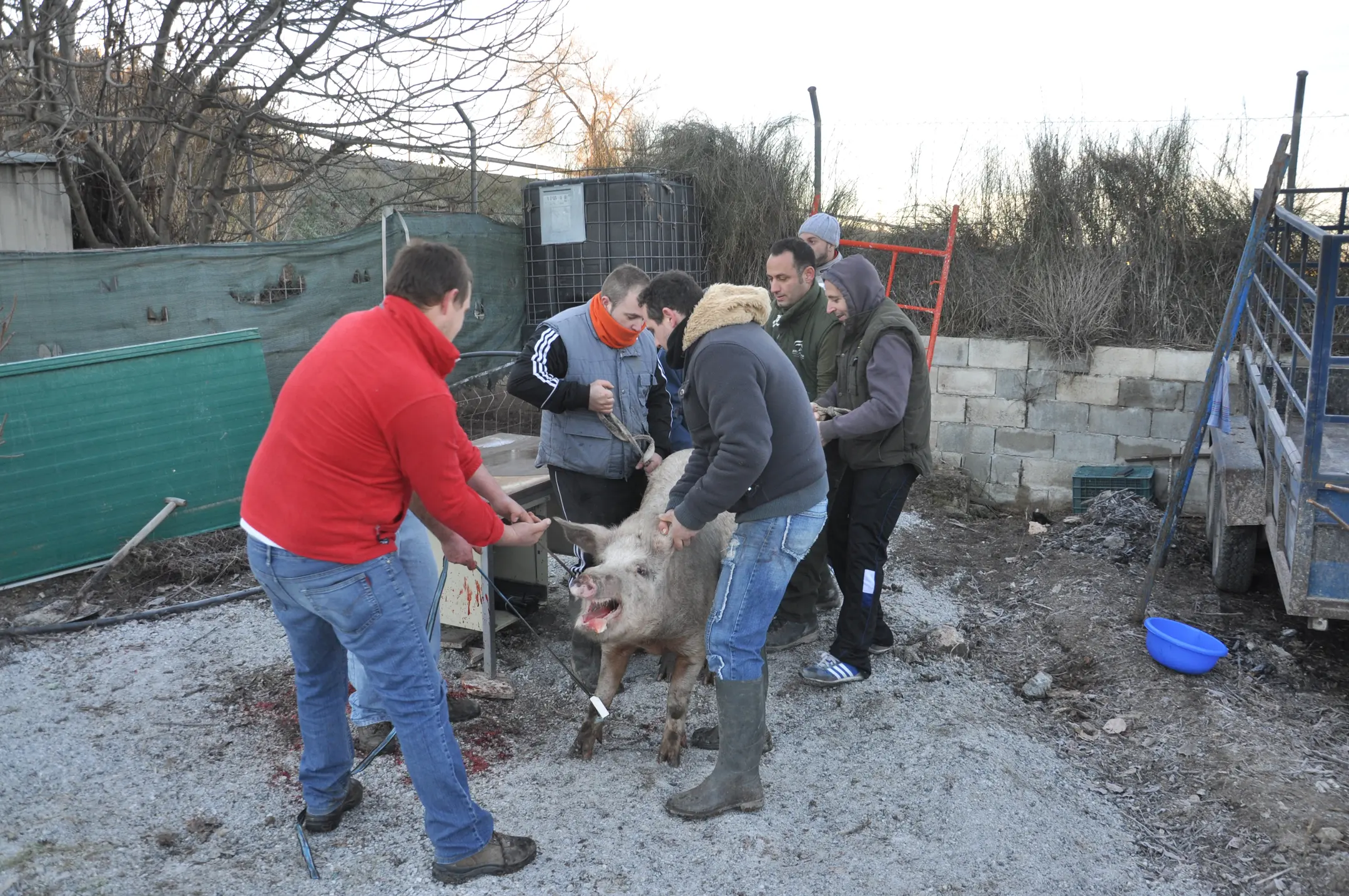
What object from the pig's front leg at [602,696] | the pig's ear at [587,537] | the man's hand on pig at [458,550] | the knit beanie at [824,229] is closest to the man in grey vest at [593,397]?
the pig's front leg at [602,696]

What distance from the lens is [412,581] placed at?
344cm

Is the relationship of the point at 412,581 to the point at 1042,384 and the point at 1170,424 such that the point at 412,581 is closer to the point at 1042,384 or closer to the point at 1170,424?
the point at 1042,384

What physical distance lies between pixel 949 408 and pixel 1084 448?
1192mm

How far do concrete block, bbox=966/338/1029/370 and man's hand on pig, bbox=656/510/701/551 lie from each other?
18.8 feet

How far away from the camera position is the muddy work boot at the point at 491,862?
3105 mm

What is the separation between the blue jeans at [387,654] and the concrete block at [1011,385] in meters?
6.46

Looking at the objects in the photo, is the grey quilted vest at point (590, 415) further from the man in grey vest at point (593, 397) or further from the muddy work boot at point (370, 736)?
the muddy work boot at point (370, 736)

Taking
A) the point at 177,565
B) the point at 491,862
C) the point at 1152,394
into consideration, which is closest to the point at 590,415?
the point at 491,862

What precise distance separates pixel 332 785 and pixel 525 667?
157cm

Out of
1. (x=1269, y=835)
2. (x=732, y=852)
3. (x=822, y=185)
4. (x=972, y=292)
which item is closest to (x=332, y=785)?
(x=732, y=852)

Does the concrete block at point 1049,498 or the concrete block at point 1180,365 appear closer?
the concrete block at point 1180,365

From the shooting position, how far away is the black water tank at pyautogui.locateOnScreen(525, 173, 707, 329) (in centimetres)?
938

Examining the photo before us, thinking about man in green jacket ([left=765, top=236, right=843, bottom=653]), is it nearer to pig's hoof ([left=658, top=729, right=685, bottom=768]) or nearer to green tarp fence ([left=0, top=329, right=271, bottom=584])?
pig's hoof ([left=658, top=729, right=685, bottom=768])

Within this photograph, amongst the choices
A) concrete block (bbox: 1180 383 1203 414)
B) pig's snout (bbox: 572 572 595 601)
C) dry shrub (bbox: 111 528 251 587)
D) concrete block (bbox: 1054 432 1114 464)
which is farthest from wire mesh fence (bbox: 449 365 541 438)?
concrete block (bbox: 1180 383 1203 414)
